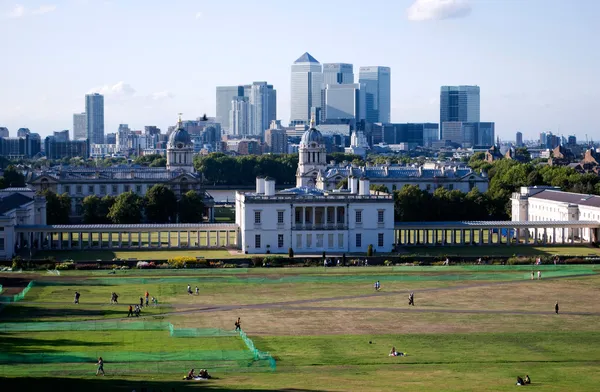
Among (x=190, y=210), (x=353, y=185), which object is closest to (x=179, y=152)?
(x=190, y=210)

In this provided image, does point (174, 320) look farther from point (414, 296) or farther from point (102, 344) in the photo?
point (414, 296)

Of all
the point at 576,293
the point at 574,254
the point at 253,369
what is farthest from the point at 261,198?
the point at 253,369

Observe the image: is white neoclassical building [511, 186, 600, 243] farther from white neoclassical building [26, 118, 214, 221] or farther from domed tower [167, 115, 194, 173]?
domed tower [167, 115, 194, 173]

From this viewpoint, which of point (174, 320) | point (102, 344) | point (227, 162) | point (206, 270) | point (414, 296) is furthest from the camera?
point (227, 162)

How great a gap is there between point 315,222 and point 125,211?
20.0 m

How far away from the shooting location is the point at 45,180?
13125 centimetres

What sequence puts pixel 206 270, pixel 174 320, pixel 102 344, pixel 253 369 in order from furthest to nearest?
pixel 206 270 → pixel 174 320 → pixel 102 344 → pixel 253 369

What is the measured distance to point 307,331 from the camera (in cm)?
5097

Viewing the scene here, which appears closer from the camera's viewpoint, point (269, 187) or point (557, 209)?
point (269, 187)

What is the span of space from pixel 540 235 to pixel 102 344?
202 feet

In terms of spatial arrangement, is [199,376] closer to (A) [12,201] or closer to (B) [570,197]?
(A) [12,201]

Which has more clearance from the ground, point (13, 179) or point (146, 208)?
point (13, 179)

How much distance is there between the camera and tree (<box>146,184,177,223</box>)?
4188 inches

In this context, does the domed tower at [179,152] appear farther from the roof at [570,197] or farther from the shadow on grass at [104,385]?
the shadow on grass at [104,385]
